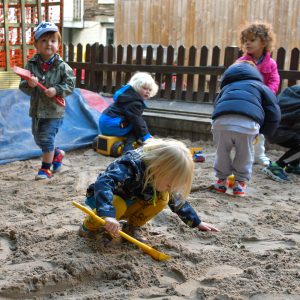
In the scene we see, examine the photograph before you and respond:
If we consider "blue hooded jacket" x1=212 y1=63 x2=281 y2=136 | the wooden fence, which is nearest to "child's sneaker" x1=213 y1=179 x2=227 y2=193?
"blue hooded jacket" x1=212 y1=63 x2=281 y2=136

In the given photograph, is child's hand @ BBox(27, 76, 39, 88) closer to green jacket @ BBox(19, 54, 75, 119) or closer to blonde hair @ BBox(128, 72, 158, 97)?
green jacket @ BBox(19, 54, 75, 119)

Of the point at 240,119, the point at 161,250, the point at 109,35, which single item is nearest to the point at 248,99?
the point at 240,119

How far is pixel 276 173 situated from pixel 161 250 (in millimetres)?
2110

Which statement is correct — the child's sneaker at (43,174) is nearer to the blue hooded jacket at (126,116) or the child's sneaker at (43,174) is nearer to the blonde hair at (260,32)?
the blue hooded jacket at (126,116)

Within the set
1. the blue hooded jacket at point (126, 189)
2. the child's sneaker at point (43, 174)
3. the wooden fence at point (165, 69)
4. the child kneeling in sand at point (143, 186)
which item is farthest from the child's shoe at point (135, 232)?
the wooden fence at point (165, 69)

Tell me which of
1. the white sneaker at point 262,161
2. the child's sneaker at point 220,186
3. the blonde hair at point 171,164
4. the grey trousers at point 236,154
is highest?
the blonde hair at point 171,164

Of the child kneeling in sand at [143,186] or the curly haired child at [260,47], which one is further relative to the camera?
the curly haired child at [260,47]

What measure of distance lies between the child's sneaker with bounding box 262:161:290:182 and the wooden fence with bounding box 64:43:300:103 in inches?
69.3

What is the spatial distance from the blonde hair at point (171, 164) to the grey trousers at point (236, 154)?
4.90 feet

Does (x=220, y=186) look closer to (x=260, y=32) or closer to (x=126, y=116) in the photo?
(x=260, y=32)

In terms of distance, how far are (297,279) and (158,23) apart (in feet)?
33.6

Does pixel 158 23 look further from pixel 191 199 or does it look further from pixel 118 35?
pixel 191 199

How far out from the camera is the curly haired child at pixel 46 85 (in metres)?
4.00

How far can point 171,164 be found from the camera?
2.17 metres
